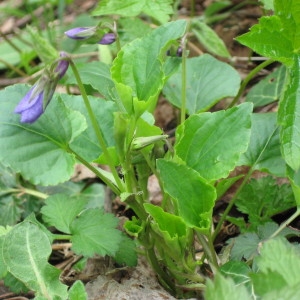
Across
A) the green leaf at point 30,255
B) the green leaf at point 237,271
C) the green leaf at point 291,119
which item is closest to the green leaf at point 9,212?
the green leaf at point 30,255

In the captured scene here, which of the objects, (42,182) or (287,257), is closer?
(287,257)

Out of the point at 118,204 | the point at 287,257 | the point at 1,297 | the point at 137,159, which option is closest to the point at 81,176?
the point at 118,204

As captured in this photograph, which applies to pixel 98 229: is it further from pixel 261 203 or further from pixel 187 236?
pixel 261 203

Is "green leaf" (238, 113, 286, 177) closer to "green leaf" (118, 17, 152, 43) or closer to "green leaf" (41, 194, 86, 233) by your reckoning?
"green leaf" (41, 194, 86, 233)

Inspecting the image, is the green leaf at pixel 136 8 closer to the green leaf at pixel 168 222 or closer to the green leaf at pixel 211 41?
the green leaf at pixel 211 41

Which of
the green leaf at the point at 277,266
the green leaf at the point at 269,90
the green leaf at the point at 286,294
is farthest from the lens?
the green leaf at the point at 269,90

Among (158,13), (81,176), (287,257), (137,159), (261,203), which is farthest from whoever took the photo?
(81,176)

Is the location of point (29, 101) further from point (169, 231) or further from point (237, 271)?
point (237, 271)
